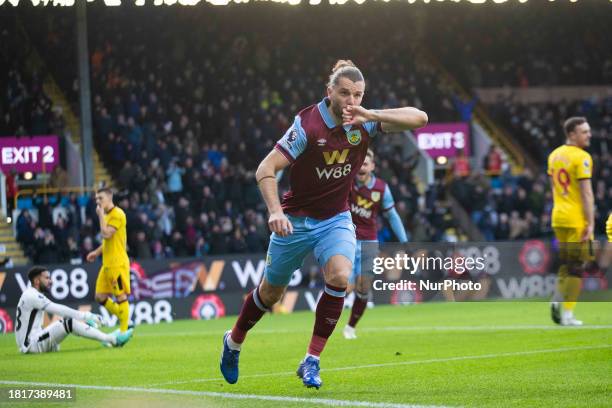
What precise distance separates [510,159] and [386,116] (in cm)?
2735

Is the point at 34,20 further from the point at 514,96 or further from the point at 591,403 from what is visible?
the point at 591,403

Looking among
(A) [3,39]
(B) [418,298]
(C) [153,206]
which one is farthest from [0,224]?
(B) [418,298]

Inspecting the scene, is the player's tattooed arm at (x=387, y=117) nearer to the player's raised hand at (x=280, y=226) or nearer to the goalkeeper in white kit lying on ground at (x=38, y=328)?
the player's raised hand at (x=280, y=226)

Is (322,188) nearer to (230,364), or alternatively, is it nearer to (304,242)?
(304,242)

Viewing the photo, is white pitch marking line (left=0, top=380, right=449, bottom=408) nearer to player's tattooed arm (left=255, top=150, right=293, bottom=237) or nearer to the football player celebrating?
the football player celebrating

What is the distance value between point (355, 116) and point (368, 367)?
3231mm

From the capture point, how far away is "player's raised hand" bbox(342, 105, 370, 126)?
769 cm

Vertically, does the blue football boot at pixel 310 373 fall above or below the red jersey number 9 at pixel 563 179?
below

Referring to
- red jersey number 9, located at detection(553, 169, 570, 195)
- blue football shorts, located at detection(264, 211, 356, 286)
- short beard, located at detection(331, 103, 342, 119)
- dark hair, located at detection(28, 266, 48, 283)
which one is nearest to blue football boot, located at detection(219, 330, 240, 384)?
blue football shorts, located at detection(264, 211, 356, 286)

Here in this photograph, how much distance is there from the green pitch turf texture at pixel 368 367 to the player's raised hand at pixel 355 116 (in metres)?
1.88

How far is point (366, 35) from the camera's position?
35125mm

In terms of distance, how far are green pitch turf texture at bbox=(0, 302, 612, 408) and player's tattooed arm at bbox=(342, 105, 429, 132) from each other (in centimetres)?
188

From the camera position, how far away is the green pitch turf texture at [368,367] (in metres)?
7.89

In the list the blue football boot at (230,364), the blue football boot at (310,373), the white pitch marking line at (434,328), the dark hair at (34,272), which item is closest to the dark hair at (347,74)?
the blue football boot at (310,373)
